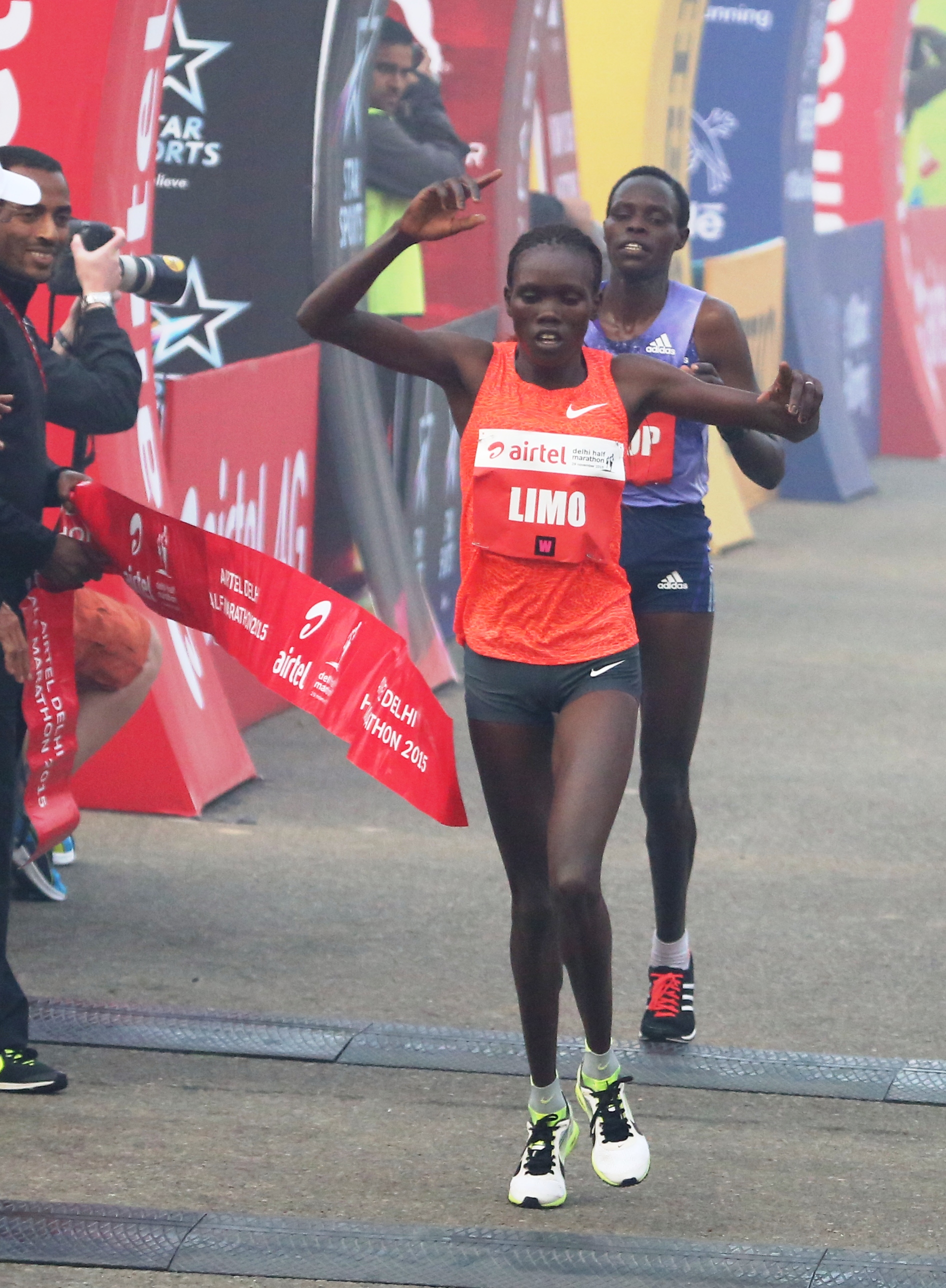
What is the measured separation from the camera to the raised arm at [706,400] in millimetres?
3938

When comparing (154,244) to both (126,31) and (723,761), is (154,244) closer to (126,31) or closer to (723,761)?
(126,31)

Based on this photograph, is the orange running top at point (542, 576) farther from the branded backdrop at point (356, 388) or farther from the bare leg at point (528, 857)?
the branded backdrop at point (356, 388)

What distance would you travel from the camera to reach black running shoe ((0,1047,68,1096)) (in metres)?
4.48

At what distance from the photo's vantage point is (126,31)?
6660mm

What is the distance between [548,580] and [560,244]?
67 centimetres

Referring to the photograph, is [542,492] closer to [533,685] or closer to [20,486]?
[533,685]

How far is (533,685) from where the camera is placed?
3.95m

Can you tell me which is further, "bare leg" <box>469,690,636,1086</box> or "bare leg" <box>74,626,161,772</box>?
"bare leg" <box>74,626,161,772</box>

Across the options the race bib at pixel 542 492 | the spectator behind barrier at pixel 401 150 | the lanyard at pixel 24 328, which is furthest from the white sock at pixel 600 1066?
the spectator behind barrier at pixel 401 150

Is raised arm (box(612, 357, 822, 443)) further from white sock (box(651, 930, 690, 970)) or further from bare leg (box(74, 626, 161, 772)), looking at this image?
bare leg (box(74, 626, 161, 772))

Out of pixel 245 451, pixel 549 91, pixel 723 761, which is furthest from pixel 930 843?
pixel 549 91

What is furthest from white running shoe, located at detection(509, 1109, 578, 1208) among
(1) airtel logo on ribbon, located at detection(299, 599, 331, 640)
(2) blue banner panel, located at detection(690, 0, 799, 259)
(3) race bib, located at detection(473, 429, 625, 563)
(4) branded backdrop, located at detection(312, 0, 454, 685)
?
(2) blue banner panel, located at detection(690, 0, 799, 259)

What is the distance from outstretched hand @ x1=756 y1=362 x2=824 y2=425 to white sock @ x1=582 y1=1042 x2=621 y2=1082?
1325 mm

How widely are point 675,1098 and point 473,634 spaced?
52.5 inches
